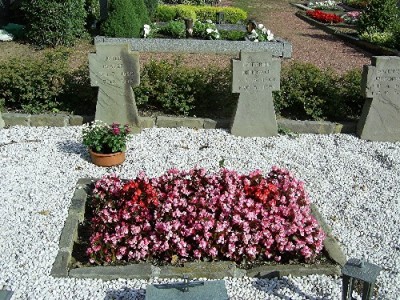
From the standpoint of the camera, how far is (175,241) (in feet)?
14.8

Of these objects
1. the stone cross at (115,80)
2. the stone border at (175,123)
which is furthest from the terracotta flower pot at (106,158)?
the stone border at (175,123)

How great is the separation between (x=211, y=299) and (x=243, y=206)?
1.28 m

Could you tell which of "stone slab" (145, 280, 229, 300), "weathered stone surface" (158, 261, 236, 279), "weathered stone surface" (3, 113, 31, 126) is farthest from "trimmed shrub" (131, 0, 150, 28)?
"stone slab" (145, 280, 229, 300)

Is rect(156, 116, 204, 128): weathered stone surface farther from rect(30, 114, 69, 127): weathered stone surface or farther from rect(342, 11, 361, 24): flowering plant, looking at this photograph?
rect(342, 11, 361, 24): flowering plant

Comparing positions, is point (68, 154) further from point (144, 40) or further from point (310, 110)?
point (144, 40)

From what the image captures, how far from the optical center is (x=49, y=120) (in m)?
7.55

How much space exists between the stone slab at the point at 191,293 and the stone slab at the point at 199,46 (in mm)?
10097

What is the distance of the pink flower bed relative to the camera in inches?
178

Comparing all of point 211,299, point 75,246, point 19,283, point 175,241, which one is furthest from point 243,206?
point 19,283

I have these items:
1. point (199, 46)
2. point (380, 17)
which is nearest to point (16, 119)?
point (199, 46)

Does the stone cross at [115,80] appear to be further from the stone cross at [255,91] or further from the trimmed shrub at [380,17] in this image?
the trimmed shrub at [380,17]

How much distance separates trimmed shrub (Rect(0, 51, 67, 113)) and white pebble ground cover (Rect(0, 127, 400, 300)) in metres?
0.64

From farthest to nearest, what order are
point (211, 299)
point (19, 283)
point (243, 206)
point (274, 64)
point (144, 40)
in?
point (144, 40), point (274, 64), point (243, 206), point (19, 283), point (211, 299)

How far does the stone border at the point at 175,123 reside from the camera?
7.55 meters
